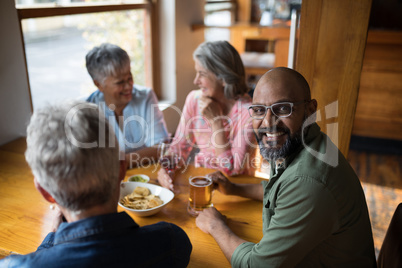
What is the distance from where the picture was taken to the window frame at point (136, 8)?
222cm

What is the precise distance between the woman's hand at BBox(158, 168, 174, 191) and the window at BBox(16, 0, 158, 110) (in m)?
0.77

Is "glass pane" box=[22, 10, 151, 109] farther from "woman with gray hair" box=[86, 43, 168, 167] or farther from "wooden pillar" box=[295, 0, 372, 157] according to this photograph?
"wooden pillar" box=[295, 0, 372, 157]

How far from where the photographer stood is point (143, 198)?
1412mm

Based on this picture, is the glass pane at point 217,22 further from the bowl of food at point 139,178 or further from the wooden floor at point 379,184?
the bowl of food at point 139,178

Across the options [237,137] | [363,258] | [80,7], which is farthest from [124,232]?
[80,7]

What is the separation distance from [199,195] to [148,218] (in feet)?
0.70

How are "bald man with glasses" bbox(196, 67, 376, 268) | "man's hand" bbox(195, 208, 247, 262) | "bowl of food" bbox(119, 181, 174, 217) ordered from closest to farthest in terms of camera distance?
"bald man with glasses" bbox(196, 67, 376, 268), "man's hand" bbox(195, 208, 247, 262), "bowl of food" bbox(119, 181, 174, 217)

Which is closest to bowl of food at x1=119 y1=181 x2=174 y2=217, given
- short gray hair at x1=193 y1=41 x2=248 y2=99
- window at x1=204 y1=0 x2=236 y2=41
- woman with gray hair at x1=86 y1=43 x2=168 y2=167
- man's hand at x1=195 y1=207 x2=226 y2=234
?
man's hand at x1=195 y1=207 x2=226 y2=234

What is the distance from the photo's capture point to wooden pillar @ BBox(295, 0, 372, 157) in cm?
164

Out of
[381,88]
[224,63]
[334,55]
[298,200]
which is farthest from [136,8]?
[381,88]

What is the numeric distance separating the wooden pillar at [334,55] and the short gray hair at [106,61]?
1.01 metres

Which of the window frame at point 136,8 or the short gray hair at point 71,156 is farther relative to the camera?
the window frame at point 136,8

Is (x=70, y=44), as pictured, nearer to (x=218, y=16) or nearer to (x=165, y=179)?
(x=165, y=179)

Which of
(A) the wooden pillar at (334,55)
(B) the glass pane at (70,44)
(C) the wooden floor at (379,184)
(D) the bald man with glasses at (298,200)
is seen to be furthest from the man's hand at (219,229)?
(C) the wooden floor at (379,184)
